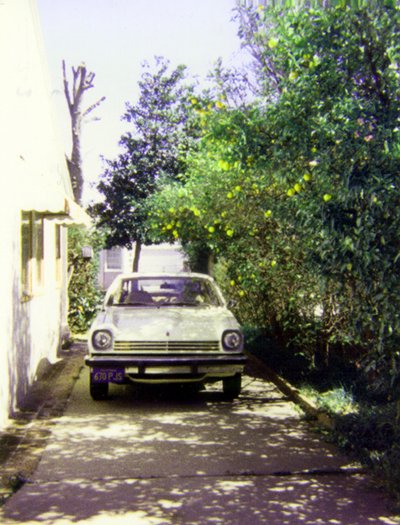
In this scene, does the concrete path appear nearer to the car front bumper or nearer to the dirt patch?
the dirt patch

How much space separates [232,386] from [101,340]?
1778mm

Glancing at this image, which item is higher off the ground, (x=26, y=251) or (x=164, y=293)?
(x=26, y=251)

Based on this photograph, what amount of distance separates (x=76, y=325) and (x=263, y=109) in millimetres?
12158

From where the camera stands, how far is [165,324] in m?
8.38

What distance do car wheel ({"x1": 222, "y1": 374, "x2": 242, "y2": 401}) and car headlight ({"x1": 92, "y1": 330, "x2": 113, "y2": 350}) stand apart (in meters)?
1.52

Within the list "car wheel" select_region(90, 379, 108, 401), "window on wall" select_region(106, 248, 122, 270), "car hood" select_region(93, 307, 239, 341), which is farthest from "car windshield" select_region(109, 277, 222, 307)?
"window on wall" select_region(106, 248, 122, 270)

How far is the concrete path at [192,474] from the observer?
467 centimetres

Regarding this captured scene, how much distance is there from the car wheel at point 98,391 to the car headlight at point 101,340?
1.83 feet

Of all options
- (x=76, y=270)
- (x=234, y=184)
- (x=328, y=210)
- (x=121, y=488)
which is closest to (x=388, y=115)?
(x=328, y=210)

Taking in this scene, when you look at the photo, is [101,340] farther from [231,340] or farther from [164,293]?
[164,293]

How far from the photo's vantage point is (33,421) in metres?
7.50

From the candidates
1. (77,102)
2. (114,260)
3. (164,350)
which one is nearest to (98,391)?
(164,350)

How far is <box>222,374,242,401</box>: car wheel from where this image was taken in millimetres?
8500

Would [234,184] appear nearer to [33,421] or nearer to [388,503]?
[33,421]
